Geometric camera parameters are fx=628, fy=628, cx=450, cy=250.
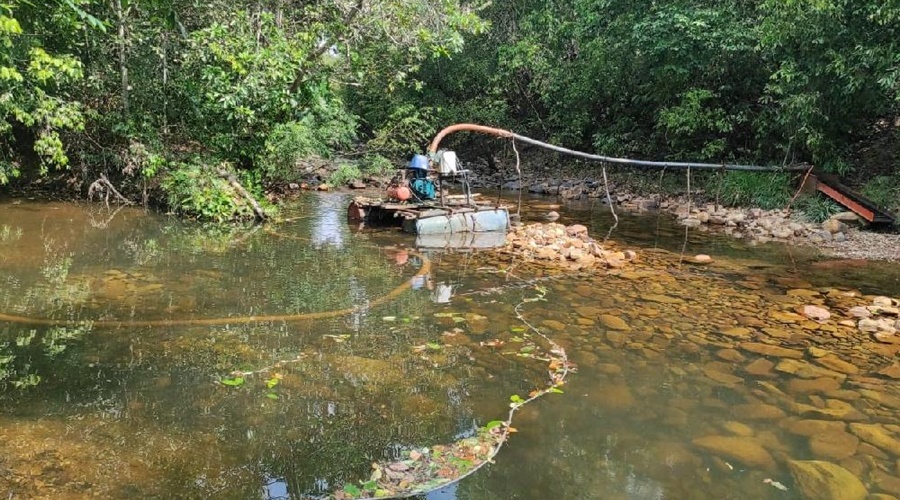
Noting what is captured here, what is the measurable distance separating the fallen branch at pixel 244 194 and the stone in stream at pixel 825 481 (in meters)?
10.8


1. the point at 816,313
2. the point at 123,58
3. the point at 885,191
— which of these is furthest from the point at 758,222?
the point at 123,58

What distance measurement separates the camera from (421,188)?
1202cm

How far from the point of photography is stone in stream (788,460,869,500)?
3826 mm

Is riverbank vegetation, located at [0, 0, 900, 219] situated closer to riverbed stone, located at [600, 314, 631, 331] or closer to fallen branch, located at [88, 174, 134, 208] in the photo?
fallen branch, located at [88, 174, 134, 208]

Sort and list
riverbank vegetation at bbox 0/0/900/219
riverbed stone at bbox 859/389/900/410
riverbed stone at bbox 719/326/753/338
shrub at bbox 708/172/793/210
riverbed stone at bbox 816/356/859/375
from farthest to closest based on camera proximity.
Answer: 1. shrub at bbox 708/172/793/210
2. riverbank vegetation at bbox 0/0/900/219
3. riverbed stone at bbox 719/326/753/338
4. riverbed stone at bbox 816/356/859/375
5. riverbed stone at bbox 859/389/900/410

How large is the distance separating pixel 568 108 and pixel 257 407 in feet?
59.5

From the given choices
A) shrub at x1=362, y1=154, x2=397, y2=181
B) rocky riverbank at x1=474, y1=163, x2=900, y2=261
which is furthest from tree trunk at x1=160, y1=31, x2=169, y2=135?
rocky riverbank at x1=474, y1=163, x2=900, y2=261

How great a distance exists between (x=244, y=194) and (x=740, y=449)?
35.5ft

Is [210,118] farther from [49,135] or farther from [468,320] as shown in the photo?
[468,320]

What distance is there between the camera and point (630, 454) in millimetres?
4262

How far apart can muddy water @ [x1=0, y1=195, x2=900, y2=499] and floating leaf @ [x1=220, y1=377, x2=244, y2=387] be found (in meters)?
0.02

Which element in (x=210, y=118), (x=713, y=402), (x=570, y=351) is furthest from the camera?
(x=210, y=118)

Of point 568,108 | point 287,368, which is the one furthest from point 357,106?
point 287,368

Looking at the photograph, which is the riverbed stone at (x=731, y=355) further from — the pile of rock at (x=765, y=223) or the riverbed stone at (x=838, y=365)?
the pile of rock at (x=765, y=223)
